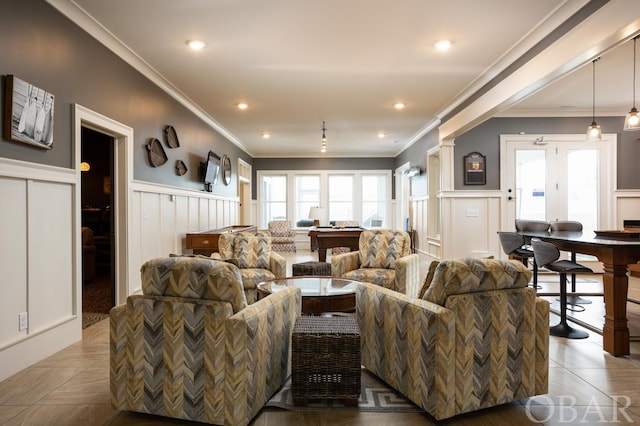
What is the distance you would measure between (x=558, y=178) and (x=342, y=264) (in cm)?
451

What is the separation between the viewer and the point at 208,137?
6.70m

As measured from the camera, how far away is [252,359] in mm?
1804

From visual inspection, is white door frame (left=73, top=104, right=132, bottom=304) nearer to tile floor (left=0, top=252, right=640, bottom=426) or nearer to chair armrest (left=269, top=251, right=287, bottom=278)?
tile floor (left=0, top=252, right=640, bottom=426)

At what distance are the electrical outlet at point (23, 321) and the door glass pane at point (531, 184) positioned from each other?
6.55m

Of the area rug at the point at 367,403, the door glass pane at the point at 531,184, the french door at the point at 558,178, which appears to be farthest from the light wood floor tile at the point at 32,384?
the door glass pane at the point at 531,184

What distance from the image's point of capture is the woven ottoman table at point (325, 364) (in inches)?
78.7

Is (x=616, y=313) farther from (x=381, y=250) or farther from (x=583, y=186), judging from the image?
(x=583, y=186)

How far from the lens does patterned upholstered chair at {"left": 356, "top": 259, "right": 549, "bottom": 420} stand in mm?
1838

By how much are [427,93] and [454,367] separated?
427 centimetres

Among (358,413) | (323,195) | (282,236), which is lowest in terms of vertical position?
(358,413)

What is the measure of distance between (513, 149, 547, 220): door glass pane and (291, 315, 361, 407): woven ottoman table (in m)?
5.40

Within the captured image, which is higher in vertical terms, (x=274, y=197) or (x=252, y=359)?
(x=274, y=197)

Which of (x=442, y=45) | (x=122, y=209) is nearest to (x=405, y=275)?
(x=442, y=45)

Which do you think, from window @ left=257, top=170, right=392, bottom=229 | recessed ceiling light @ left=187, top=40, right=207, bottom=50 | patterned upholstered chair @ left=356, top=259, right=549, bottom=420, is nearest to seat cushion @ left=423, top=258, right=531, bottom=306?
patterned upholstered chair @ left=356, top=259, right=549, bottom=420
